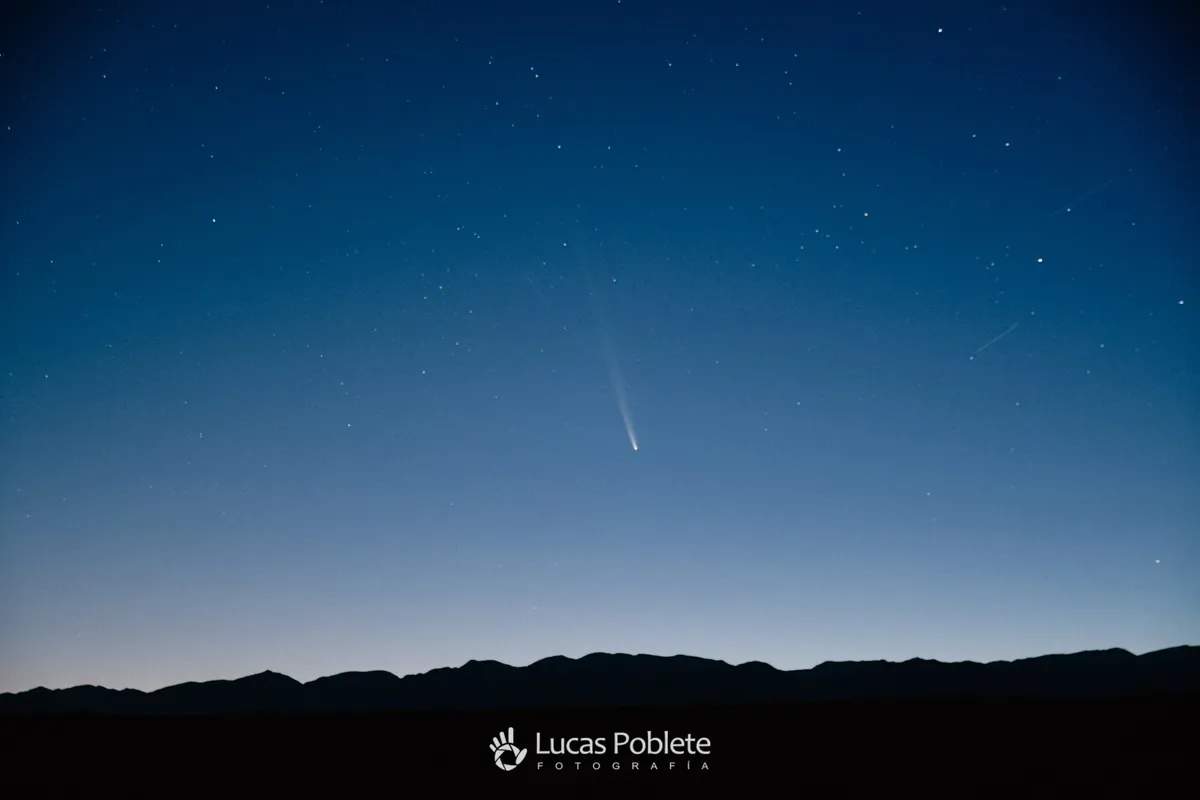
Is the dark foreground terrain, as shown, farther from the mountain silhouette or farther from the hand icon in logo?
the mountain silhouette

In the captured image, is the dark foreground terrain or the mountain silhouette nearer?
the dark foreground terrain

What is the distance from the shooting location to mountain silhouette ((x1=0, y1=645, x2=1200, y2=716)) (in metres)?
69.2

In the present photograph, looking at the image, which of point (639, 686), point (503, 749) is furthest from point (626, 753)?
point (639, 686)

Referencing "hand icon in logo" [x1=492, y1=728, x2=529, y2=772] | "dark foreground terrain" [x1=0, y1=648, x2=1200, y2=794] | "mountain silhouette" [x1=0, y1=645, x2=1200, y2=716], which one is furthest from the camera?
"mountain silhouette" [x1=0, y1=645, x2=1200, y2=716]

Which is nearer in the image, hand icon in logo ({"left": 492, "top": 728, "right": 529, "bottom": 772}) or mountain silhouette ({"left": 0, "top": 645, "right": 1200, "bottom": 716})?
hand icon in logo ({"left": 492, "top": 728, "right": 529, "bottom": 772})

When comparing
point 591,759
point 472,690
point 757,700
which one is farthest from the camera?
point 472,690

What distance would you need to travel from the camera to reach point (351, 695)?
81688 mm

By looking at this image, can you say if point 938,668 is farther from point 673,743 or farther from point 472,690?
point 673,743

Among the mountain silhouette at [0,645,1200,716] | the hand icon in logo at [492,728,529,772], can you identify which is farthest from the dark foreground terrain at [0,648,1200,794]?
the mountain silhouette at [0,645,1200,716]

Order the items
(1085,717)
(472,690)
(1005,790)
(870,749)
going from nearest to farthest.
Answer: (1005,790), (870,749), (1085,717), (472,690)

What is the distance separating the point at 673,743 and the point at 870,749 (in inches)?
331

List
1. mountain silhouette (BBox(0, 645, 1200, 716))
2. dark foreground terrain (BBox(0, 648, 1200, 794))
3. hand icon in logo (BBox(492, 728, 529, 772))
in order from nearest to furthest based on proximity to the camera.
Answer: dark foreground terrain (BBox(0, 648, 1200, 794)) < hand icon in logo (BBox(492, 728, 529, 772)) < mountain silhouette (BBox(0, 645, 1200, 716))

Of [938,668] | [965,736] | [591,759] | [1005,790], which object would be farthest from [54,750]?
[938,668]

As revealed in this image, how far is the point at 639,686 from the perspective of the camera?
7938 centimetres
